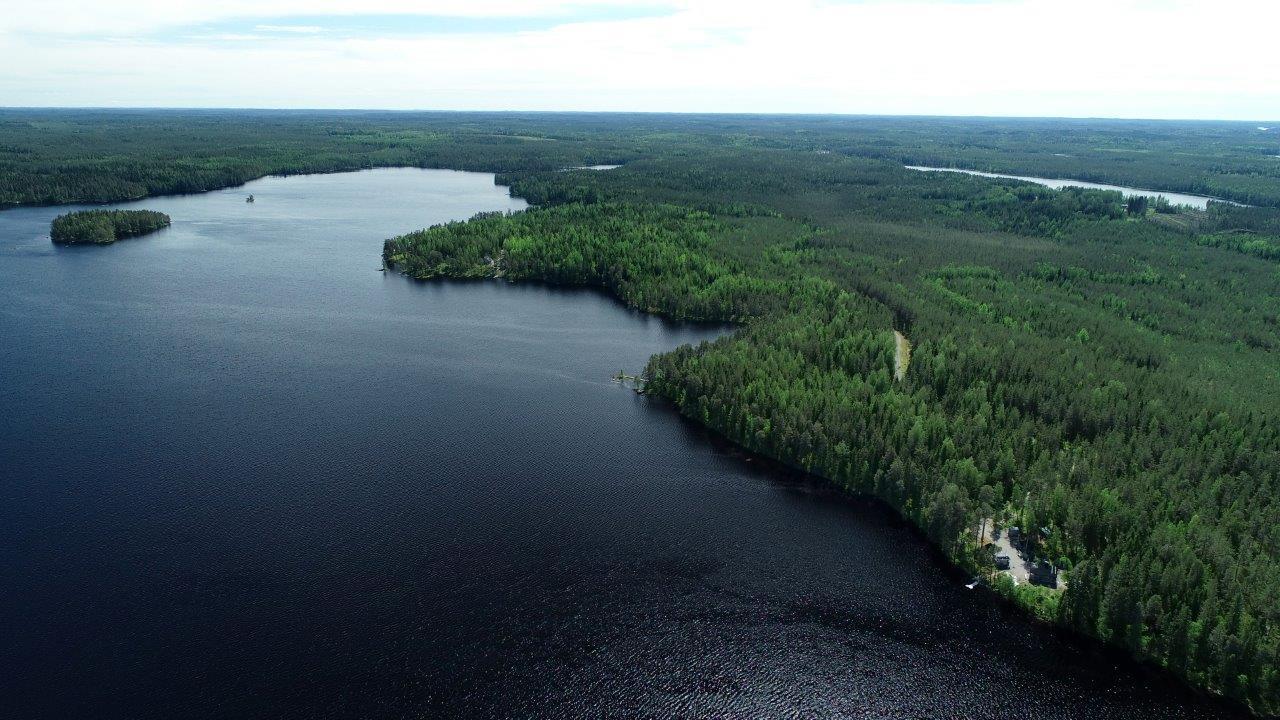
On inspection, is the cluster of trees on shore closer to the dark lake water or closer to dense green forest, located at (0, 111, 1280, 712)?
dense green forest, located at (0, 111, 1280, 712)

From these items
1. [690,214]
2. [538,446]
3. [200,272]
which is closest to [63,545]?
[538,446]

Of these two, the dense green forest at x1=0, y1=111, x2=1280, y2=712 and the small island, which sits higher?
→ the small island

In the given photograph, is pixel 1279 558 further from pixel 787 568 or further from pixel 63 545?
pixel 63 545

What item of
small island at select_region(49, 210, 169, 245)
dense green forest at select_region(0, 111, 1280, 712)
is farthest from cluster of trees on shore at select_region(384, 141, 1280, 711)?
small island at select_region(49, 210, 169, 245)

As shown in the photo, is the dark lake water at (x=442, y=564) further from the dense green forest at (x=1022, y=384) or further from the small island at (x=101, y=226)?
the small island at (x=101, y=226)

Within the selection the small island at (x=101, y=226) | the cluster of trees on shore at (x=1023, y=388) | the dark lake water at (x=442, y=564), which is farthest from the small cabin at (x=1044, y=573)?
the small island at (x=101, y=226)

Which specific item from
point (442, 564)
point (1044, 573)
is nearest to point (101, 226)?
point (442, 564)

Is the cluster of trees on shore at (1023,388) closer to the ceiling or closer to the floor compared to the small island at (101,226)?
closer to the floor
